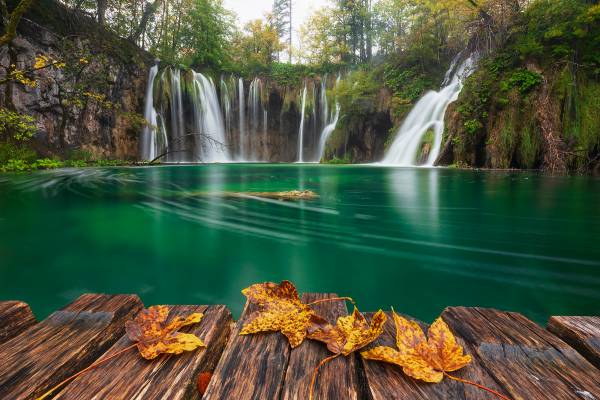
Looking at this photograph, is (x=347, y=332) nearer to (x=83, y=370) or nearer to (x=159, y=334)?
(x=159, y=334)

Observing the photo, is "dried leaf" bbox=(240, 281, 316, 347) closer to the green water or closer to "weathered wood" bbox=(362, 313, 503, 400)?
"weathered wood" bbox=(362, 313, 503, 400)

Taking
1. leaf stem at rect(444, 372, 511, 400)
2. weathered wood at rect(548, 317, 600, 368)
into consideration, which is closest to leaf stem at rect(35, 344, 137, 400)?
leaf stem at rect(444, 372, 511, 400)

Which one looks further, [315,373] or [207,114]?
[207,114]

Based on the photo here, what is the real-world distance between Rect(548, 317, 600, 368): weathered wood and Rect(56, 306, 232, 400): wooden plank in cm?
121

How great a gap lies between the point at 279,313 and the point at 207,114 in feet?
82.6

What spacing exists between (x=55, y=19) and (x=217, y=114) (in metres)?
11.1

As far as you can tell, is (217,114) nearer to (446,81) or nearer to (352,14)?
(446,81)

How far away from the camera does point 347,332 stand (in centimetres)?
99

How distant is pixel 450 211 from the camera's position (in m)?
5.01

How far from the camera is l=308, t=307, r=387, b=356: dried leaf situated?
3.04ft

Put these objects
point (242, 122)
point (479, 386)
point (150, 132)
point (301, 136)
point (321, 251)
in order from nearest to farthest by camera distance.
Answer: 1. point (479, 386)
2. point (321, 251)
3. point (150, 132)
4. point (242, 122)
5. point (301, 136)

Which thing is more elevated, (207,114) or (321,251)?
(207,114)

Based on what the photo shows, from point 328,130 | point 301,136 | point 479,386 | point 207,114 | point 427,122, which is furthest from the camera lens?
point 301,136

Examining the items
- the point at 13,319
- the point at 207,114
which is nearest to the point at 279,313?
the point at 13,319
